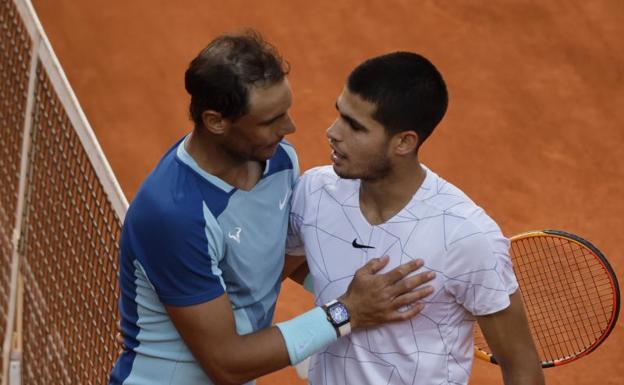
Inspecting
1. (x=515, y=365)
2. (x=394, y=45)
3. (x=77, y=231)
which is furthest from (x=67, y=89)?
(x=394, y=45)

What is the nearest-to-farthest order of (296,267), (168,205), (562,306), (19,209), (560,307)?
(168,205), (296,267), (562,306), (19,209), (560,307)

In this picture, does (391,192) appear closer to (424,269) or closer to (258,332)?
(424,269)

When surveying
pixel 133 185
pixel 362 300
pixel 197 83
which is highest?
pixel 197 83

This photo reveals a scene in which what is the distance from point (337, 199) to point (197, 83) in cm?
61

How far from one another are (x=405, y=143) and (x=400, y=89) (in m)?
0.17

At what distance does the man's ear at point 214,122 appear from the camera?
3.44 meters

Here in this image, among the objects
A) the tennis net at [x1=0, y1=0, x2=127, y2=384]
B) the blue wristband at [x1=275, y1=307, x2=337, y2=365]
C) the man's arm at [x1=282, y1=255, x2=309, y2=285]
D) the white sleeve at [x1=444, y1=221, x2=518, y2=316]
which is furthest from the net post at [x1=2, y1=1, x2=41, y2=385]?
the white sleeve at [x1=444, y1=221, x2=518, y2=316]

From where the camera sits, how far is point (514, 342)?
136 inches

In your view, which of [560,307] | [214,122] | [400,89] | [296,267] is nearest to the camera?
[214,122]

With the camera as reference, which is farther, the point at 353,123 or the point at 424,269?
the point at 353,123

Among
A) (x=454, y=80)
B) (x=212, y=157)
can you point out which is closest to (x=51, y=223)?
(x=212, y=157)

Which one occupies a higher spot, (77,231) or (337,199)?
(337,199)

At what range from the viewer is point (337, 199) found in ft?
12.1

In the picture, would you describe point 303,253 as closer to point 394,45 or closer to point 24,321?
point 24,321
